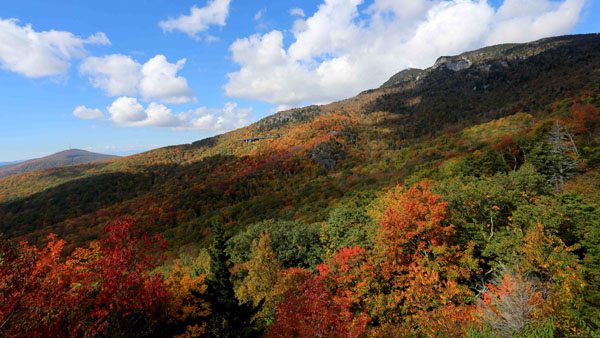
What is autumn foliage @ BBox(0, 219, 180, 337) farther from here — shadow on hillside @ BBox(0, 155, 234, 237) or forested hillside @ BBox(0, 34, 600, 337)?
shadow on hillside @ BBox(0, 155, 234, 237)

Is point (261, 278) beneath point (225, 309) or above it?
beneath

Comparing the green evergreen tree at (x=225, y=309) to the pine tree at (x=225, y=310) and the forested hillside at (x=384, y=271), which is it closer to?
the pine tree at (x=225, y=310)

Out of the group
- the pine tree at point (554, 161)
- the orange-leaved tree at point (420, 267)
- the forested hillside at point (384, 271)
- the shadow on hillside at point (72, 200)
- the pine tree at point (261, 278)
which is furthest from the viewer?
the shadow on hillside at point (72, 200)

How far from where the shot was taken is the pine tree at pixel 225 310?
19.8 m

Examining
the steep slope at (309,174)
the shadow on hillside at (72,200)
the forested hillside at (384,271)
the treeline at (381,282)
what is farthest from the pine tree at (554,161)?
the shadow on hillside at (72,200)

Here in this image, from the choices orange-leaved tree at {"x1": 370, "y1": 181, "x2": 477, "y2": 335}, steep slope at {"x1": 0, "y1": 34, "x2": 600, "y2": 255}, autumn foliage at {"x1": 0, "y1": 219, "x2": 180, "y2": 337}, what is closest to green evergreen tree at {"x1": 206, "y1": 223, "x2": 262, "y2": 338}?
autumn foliage at {"x1": 0, "y1": 219, "x2": 180, "y2": 337}

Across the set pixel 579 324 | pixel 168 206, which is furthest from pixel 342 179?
pixel 579 324

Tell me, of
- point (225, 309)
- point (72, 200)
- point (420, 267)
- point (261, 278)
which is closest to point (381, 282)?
point (420, 267)

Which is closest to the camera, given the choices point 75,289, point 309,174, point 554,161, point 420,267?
point 75,289

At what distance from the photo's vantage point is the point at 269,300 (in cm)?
2717

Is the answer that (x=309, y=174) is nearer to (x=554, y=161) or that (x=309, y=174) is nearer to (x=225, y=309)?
(x=554, y=161)

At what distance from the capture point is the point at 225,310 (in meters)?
20.2

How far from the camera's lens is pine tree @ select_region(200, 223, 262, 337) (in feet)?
65.1

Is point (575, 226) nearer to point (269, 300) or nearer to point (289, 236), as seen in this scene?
point (269, 300)
